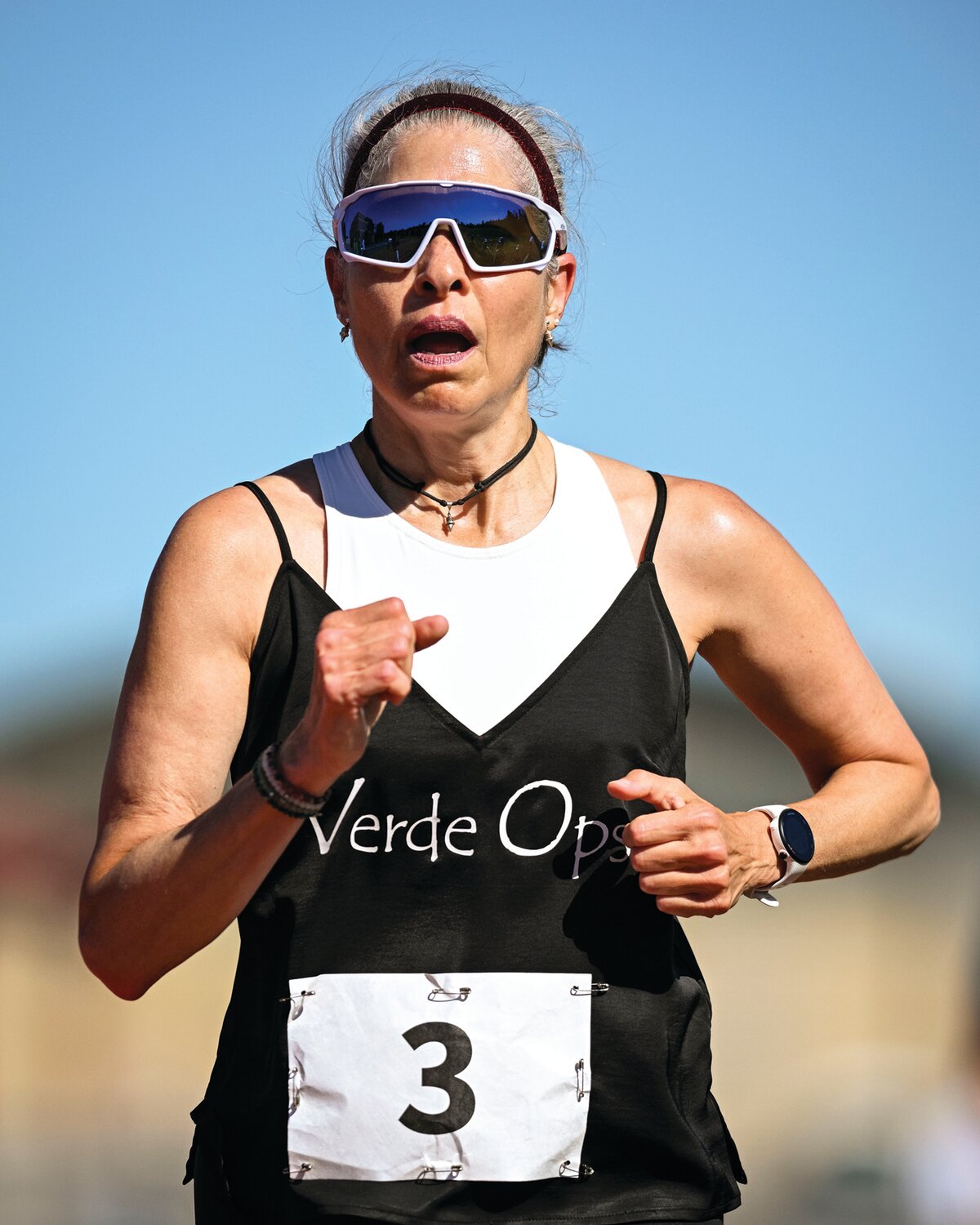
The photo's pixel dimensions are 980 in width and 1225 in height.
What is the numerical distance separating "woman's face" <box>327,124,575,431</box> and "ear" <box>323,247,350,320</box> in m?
0.14

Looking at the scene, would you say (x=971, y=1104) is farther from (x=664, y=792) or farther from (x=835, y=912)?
(x=835, y=912)

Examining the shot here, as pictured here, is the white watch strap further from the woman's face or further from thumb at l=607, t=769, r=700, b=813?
the woman's face

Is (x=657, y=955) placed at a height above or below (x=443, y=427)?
below

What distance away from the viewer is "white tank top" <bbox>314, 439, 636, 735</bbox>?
8.23ft

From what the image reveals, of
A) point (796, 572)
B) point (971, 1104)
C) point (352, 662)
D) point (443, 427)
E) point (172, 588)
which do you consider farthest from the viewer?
point (971, 1104)

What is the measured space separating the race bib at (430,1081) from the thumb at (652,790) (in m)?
0.35

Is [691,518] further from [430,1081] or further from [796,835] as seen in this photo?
[430,1081]

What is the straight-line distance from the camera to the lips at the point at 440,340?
8.42 feet

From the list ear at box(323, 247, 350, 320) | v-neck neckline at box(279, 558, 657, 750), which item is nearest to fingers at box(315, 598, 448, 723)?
v-neck neckline at box(279, 558, 657, 750)

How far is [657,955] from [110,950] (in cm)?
90

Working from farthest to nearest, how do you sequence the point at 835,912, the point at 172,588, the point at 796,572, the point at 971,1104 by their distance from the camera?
the point at 835,912, the point at 971,1104, the point at 796,572, the point at 172,588

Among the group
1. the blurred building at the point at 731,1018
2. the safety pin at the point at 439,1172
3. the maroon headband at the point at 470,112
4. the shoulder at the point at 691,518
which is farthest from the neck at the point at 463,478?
the blurred building at the point at 731,1018

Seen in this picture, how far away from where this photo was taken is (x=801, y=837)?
263 cm

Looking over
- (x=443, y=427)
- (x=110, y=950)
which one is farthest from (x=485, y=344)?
(x=110, y=950)
